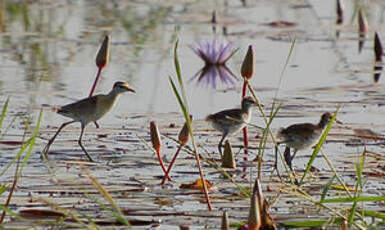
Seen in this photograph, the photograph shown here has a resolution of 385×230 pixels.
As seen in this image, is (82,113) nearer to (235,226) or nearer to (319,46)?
(235,226)

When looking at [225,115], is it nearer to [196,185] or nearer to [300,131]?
[300,131]

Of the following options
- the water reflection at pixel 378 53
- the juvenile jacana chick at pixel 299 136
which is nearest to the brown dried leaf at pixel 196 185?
the juvenile jacana chick at pixel 299 136

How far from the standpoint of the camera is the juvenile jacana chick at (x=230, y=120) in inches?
315

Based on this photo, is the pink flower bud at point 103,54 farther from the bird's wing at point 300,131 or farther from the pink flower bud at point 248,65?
the bird's wing at point 300,131

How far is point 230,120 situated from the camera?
7.91 m

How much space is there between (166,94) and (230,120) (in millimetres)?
2533

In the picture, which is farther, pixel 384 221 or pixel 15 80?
pixel 15 80

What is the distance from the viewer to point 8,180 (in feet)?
22.2

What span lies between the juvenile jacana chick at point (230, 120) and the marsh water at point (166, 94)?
0.62ft

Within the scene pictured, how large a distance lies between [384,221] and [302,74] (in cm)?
623

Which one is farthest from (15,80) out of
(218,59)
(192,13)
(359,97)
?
(192,13)

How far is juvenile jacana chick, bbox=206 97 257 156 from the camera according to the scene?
8.01 m

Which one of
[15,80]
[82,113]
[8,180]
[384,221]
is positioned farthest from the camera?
[15,80]

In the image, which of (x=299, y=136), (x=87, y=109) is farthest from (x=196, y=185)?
(x=87, y=109)
